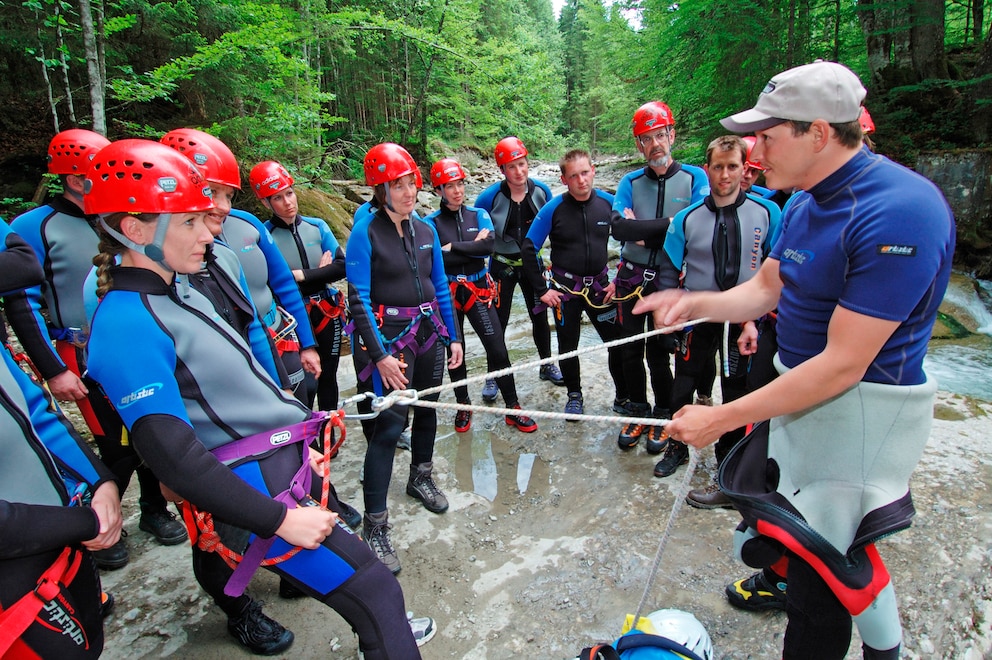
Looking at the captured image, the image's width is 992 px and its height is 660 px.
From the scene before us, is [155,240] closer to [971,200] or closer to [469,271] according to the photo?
[469,271]

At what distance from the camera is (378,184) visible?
11.3 ft

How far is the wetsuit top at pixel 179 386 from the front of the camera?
156cm

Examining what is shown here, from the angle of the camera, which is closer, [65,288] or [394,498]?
[65,288]

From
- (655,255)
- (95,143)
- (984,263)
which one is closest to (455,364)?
(655,255)

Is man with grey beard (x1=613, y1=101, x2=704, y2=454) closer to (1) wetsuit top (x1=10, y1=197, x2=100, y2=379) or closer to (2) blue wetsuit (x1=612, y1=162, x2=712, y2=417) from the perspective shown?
(2) blue wetsuit (x1=612, y1=162, x2=712, y2=417)

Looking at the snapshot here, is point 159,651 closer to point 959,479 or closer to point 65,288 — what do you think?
point 65,288

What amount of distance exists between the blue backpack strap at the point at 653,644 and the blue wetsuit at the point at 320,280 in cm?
346

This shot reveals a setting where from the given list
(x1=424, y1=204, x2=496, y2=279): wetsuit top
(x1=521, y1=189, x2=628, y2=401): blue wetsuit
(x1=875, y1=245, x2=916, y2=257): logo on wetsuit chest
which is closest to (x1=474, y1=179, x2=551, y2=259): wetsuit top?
(x1=424, y1=204, x2=496, y2=279): wetsuit top

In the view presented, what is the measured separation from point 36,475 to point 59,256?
2.17 m

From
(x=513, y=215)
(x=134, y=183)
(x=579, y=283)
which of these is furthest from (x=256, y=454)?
(x=513, y=215)

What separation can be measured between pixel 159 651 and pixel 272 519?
5.46ft

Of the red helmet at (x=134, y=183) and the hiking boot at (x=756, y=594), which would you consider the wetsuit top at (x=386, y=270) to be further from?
the hiking boot at (x=756, y=594)

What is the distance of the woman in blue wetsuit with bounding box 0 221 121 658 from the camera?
4.88 ft

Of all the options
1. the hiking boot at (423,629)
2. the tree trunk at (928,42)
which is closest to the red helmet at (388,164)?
the hiking boot at (423,629)
